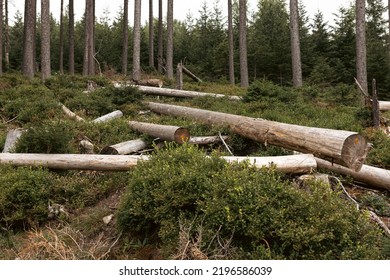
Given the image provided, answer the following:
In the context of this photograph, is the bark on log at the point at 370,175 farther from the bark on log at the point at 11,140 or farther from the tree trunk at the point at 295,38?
the tree trunk at the point at 295,38

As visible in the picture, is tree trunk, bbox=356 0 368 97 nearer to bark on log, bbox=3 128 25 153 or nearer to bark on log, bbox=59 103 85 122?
bark on log, bbox=59 103 85 122

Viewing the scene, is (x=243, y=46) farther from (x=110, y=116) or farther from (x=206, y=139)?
(x=206, y=139)

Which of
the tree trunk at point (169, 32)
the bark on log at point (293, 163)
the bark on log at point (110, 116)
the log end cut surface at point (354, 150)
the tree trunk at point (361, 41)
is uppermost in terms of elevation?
the tree trunk at point (169, 32)

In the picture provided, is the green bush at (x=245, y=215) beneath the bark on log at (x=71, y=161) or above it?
beneath

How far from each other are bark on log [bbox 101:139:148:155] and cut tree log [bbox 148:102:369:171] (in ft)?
6.73

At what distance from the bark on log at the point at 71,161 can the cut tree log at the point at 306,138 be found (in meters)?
2.76

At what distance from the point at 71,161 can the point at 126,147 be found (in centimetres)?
138

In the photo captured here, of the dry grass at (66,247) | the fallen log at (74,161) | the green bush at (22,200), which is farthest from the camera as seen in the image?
the fallen log at (74,161)

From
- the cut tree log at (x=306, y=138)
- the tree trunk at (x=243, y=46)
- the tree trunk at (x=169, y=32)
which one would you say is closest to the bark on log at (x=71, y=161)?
the cut tree log at (x=306, y=138)

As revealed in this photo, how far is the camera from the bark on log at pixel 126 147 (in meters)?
8.34

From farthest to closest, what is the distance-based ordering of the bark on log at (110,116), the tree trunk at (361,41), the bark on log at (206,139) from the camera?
the tree trunk at (361,41), the bark on log at (110,116), the bark on log at (206,139)

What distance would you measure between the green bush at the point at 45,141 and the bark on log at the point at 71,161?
0.72 ft

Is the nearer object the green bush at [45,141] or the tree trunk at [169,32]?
the green bush at [45,141]

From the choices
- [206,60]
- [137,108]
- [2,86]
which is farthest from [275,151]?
[206,60]
